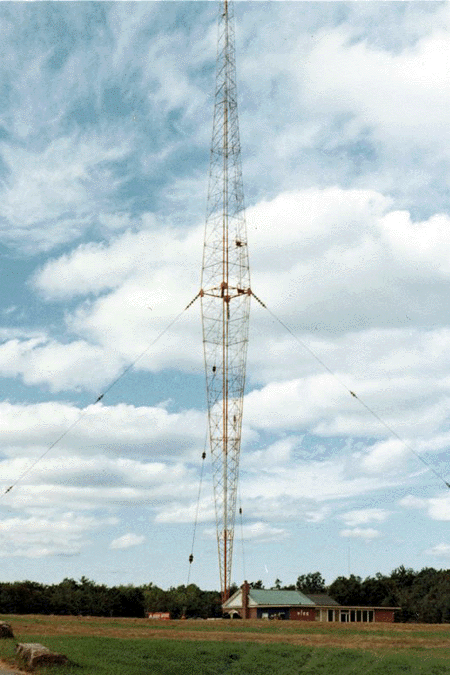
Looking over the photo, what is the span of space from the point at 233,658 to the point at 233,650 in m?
1.36

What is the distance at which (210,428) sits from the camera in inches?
2591

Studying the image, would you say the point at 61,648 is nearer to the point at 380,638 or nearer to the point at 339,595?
the point at 380,638

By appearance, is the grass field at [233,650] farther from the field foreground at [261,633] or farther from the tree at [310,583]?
the tree at [310,583]

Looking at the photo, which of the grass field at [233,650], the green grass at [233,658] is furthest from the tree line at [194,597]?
the green grass at [233,658]

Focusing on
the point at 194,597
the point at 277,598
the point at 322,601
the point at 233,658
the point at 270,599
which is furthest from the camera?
the point at 194,597

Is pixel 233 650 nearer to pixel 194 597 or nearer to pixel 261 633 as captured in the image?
pixel 261 633

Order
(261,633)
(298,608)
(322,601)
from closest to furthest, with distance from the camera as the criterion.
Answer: (261,633) → (298,608) → (322,601)

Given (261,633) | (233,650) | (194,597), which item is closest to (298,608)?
(194,597)

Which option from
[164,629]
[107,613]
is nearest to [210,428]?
[164,629]

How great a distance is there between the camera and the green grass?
1110 inches

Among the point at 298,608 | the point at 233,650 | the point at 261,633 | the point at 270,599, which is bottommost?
the point at 298,608

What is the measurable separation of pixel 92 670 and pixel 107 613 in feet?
204

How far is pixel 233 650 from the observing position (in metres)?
35.1

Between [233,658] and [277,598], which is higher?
[233,658]
